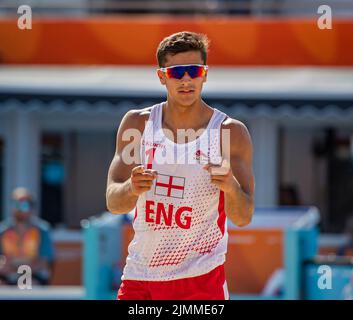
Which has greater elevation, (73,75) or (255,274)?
(73,75)

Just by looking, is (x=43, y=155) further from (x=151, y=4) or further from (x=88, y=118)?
(x=151, y=4)

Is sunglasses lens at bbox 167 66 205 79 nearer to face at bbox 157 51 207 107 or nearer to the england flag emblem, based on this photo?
face at bbox 157 51 207 107

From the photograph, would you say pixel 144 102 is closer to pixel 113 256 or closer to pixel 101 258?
pixel 113 256

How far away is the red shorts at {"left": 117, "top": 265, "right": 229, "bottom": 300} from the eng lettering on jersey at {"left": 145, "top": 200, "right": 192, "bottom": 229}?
214 mm

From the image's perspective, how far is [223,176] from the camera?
3.90 meters

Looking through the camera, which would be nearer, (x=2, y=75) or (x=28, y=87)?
(x=28, y=87)

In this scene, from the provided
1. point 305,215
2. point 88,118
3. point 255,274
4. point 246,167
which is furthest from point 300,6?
point 246,167

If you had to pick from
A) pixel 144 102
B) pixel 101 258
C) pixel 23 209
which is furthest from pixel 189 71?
pixel 144 102

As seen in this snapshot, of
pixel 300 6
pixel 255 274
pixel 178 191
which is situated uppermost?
pixel 300 6

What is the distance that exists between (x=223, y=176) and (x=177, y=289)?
1.80 feet

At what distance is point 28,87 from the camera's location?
1266cm

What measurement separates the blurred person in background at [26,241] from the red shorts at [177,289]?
596 cm

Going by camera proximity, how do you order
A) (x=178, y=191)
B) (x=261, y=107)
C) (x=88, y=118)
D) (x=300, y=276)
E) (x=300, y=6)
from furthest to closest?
(x=300, y=6) → (x=88, y=118) → (x=261, y=107) → (x=300, y=276) → (x=178, y=191)

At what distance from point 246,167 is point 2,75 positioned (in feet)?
33.1
